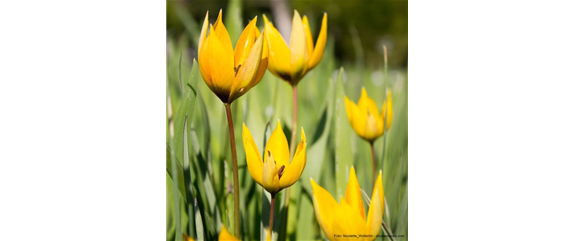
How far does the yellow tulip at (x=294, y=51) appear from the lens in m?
0.38

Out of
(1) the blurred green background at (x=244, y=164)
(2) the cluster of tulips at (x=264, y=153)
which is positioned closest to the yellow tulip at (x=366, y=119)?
(1) the blurred green background at (x=244, y=164)

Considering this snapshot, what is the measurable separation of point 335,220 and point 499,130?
0.20m

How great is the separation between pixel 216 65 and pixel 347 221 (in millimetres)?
127

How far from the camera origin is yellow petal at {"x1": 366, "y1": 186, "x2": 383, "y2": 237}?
29 centimetres

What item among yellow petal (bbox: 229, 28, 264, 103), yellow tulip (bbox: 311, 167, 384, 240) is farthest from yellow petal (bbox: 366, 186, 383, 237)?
yellow petal (bbox: 229, 28, 264, 103)

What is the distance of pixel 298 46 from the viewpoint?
1.24 ft

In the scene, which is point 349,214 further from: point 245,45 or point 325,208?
point 245,45

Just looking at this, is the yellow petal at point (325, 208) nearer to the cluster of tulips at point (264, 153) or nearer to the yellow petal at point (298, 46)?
the cluster of tulips at point (264, 153)

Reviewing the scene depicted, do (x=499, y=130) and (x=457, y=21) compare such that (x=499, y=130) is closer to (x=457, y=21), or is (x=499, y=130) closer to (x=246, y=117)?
(x=457, y=21)

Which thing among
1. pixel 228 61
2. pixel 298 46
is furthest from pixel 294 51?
pixel 228 61

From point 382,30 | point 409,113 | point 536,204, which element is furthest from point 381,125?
point 382,30

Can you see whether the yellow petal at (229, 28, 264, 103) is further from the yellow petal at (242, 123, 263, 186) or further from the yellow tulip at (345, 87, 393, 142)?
the yellow tulip at (345, 87, 393, 142)

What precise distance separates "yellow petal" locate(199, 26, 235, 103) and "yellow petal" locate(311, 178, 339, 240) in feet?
0.27

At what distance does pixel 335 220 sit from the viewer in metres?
0.29
